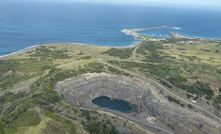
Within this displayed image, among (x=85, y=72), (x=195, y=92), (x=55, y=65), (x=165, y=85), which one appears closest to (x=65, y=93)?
(x=85, y=72)

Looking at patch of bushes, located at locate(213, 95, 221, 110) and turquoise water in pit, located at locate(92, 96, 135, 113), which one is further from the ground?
patch of bushes, located at locate(213, 95, 221, 110)

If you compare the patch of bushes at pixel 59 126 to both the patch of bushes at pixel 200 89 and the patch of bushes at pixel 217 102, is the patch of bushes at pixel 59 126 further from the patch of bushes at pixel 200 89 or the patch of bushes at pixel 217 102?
the patch of bushes at pixel 200 89

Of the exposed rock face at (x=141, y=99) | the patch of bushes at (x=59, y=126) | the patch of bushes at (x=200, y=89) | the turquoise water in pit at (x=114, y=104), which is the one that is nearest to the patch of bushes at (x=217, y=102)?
the patch of bushes at (x=200, y=89)

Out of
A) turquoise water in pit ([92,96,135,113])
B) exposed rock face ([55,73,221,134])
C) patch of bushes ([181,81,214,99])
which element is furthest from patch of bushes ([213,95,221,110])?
turquoise water in pit ([92,96,135,113])

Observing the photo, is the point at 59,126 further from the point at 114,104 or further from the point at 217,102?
the point at 217,102

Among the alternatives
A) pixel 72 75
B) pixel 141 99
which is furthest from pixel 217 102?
pixel 72 75

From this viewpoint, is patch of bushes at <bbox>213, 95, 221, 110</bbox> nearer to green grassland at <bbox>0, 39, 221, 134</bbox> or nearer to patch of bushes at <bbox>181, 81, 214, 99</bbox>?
green grassland at <bbox>0, 39, 221, 134</bbox>
